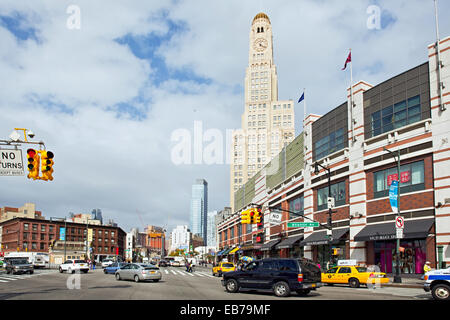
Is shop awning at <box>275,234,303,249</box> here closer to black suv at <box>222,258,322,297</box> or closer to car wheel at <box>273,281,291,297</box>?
black suv at <box>222,258,322,297</box>

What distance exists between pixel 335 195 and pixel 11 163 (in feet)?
106

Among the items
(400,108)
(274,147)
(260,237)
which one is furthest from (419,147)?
(274,147)

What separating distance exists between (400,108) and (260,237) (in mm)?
39440

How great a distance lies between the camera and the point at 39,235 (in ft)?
380

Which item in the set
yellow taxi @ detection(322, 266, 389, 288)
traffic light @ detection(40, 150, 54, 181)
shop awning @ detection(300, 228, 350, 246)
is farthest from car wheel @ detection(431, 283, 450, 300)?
shop awning @ detection(300, 228, 350, 246)

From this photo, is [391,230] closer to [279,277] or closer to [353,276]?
[353,276]

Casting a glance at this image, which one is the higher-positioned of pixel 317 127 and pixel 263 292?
pixel 317 127

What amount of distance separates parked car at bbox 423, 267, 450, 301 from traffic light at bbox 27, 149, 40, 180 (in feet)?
60.3

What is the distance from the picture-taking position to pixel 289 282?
19.9m

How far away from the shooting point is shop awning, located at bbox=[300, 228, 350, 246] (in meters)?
40.8

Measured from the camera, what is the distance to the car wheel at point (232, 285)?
2173cm

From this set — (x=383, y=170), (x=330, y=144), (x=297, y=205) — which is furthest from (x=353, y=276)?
(x=297, y=205)
